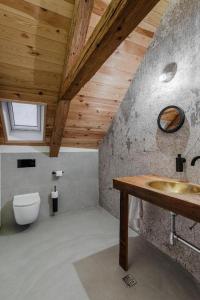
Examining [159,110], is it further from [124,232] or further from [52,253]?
[52,253]

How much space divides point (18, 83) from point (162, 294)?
2.56 meters

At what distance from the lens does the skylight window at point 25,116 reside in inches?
104

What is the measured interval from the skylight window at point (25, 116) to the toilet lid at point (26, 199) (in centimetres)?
107

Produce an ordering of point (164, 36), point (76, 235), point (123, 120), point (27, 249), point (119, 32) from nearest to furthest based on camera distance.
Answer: point (119, 32) → point (164, 36) → point (27, 249) → point (76, 235) → point (123, 120)

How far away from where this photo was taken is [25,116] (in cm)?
279

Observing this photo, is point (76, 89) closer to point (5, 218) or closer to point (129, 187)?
point (129, 187)

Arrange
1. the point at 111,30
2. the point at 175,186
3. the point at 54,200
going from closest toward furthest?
the point at 111,30
the point at 175,186
the point at 54,200

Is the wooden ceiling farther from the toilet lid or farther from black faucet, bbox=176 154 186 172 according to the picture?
black faucet, bbox=176 154 186 172

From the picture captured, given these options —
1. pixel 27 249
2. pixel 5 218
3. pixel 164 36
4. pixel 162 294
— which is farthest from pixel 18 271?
pixel 164 36

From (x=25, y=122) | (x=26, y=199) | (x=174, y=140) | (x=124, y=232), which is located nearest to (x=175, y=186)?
(x=174, y=140)

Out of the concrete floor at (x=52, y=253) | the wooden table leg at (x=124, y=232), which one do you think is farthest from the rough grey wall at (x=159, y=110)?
the concrete floor at (x=52, y=253)

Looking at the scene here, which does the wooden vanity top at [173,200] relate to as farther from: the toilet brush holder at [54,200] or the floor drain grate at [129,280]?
the toilet brush holder at [54,200]

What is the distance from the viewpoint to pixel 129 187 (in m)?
1.58

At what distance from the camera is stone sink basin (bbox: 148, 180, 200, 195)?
4.92 feet
